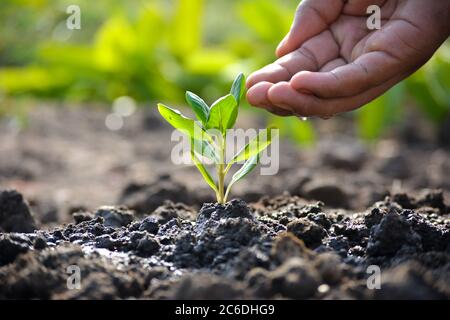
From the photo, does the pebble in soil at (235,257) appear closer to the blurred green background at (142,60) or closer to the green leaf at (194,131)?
the green leaf at (194,131)

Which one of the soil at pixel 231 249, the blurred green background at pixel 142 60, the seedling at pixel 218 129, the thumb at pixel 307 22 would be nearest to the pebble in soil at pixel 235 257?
the soil at pixel 231 249

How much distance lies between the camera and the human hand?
175 centimetres

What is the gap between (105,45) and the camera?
5.55m

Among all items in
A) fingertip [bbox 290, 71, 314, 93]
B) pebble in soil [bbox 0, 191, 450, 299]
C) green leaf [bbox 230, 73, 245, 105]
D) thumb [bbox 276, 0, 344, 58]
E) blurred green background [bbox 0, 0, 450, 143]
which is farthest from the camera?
blurred green background [bbox 0, 0, 450, 143]

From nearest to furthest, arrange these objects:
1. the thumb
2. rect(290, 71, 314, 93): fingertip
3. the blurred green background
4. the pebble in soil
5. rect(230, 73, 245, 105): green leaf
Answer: the pebble in soil → rect(290, 71, 314, 93): fingertip → rect(230, 73, 245, 105): green leaf → the thumb → the blurred green background

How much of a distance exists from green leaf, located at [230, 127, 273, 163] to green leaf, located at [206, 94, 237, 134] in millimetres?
78

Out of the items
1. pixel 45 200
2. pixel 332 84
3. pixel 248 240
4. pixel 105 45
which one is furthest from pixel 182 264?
pixel 105 45

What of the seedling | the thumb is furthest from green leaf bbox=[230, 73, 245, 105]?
the thumb

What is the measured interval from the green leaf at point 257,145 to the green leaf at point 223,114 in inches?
3.1

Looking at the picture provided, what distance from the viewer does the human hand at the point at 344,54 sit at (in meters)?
1.75

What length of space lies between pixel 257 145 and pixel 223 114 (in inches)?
5.0

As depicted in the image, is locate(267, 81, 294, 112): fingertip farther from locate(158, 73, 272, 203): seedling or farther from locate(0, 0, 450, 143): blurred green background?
locate(0, 0, 450, 143): blurred green background

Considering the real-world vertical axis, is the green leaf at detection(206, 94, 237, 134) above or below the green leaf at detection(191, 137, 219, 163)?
above
